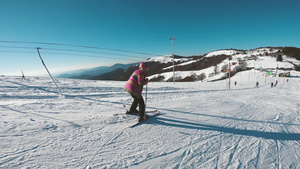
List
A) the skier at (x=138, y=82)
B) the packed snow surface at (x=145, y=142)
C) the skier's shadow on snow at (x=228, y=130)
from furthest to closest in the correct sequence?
the skier at (x=138, y=82)
the skier's shadow on snow at (x=228, y=130)
the packed snow surface at (x=145, y=142)

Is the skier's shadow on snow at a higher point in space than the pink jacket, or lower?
lower

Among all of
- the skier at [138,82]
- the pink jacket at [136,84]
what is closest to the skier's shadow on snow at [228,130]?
the skier at [138,82]

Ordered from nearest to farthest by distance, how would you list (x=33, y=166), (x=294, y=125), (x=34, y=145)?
1. (x=33, y=166)
2. (x=34, y=145)
3. (x=294, y=125)

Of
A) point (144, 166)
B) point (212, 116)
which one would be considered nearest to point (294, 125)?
point (212, 116)

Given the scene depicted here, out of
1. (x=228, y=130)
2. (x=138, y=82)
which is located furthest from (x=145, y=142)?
(x=228, y=130)

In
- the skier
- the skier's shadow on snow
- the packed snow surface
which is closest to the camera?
the packed snow surface

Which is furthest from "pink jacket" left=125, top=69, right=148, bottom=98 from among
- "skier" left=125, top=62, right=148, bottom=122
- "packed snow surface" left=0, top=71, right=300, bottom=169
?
"packed snow surface" left=0, top=71, right=300, bottom=169

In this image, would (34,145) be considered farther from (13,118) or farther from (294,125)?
(294,125)

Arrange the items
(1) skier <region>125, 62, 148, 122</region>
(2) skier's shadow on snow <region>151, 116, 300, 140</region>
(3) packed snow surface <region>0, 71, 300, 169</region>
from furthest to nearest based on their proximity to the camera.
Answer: (1) skier <region>125, 62, 148, 122</region> < (2) skier's shadow on snow <region>151, 116, 300, 140</region> < (3) packed snow surface <region>0, 71, 300, 169</region>

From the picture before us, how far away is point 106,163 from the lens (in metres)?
2.21

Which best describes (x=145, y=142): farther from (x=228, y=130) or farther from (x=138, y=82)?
(x=228, y=130)

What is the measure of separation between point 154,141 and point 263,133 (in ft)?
9.95

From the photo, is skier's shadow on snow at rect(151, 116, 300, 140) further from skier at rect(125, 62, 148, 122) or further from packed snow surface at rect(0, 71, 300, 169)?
skier at rect(125, 62, 148, 122)

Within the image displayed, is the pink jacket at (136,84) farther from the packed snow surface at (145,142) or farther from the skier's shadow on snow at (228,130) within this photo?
the skier's shadow on snow at (228,130)
